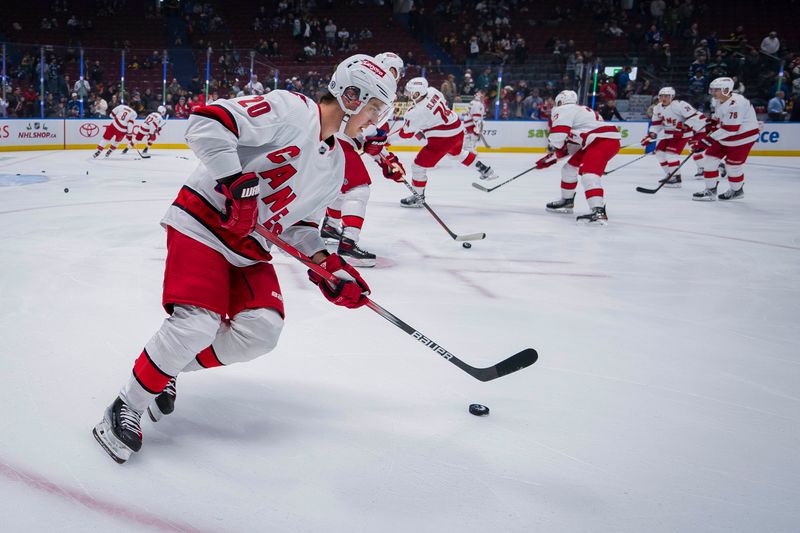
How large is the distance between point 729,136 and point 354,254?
548 cm

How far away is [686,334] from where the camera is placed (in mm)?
3240

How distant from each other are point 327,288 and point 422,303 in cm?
154

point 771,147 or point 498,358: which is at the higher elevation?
point 771,147

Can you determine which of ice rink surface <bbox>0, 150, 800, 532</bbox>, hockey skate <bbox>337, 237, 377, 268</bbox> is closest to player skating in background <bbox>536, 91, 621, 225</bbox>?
ice rink surface <bbox>0, 150, 800, 532</bbox>

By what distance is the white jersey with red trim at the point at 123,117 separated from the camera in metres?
10.3

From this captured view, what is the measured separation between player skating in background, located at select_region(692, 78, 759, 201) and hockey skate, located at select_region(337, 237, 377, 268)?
5160mm

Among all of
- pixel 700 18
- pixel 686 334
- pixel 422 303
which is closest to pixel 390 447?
pixel 422 303

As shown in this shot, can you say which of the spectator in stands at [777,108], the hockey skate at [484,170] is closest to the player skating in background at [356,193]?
the hockey skate at [484,170]

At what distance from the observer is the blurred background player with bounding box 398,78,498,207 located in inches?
268

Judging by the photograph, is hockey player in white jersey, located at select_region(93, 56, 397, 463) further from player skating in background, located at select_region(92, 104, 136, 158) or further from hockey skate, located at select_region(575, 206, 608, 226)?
player skating in background, located at select_region(92, 104, 136, 158)

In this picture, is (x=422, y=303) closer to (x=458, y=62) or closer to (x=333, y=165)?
(x=333, y=165)

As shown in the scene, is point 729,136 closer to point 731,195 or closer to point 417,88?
point 731,195

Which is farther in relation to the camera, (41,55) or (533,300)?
(41,55)

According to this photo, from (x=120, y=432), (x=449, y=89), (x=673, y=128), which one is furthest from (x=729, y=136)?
(x=120, y=432)
